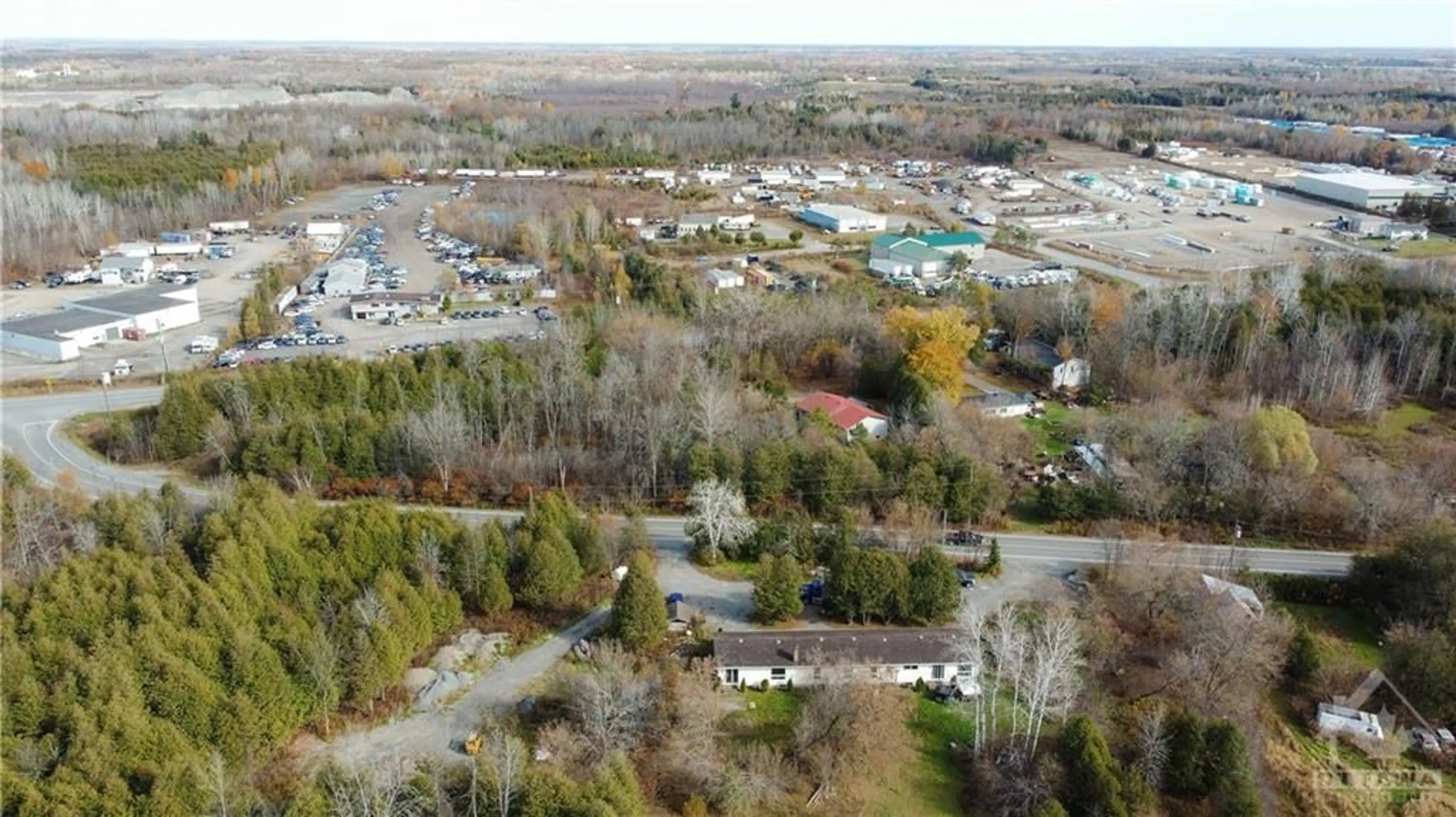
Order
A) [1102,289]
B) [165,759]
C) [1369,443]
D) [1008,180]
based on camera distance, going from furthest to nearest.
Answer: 1. [1008,180]
2. [1102,289]
3. [1369,443]
4. [165,759]

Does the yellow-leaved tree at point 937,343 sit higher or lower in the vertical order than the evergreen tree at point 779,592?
higher

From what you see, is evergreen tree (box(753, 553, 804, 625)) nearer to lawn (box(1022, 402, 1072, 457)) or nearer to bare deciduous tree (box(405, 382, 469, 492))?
bare deciduous tree (box(405, 382, 469, 492))

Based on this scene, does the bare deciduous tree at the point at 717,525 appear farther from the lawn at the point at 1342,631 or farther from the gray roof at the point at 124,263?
the gray roof at the point at 124,263

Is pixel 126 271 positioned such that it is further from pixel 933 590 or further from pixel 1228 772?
pixel 1228 772

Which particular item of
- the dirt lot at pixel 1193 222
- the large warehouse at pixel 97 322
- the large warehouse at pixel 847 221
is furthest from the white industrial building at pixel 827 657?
the large warehouse at pixel 847 221

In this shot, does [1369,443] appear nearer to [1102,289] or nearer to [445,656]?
[1102,289]

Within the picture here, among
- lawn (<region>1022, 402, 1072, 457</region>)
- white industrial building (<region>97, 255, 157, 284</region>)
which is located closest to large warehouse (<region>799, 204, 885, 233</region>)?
lawn (<region>1022, 402, 1072, 457</region>)

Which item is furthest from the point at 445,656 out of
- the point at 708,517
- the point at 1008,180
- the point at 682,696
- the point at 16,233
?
the point at 1008,180
